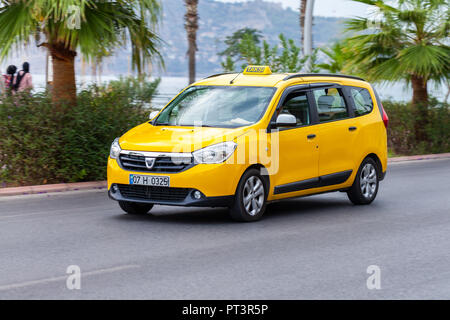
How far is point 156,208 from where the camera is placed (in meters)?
11.3

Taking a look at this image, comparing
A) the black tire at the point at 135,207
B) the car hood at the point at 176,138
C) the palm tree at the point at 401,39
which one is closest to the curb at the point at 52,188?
the black tire at the point at 135,207

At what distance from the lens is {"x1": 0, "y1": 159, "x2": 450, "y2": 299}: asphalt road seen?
670cm

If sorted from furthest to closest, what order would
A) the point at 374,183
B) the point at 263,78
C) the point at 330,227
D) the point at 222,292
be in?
the point at 374,183
the point at 263,78
the point at 330,227
the point at 222,292

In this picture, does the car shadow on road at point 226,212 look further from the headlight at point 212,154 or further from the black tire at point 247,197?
the headlight at point 212,154

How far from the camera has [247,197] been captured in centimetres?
982

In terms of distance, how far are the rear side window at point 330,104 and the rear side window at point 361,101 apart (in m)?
0.32

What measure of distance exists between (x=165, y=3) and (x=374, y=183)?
5374 millimetres

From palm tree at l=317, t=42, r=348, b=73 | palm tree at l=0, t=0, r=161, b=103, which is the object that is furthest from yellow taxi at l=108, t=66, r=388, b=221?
palm tree at l=317, t=42, r=348, b=73

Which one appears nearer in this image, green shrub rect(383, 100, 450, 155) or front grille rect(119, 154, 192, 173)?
front grille rect(119, 154, 192, 173)

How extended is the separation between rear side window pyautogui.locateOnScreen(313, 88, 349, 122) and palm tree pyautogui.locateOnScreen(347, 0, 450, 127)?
384 inches

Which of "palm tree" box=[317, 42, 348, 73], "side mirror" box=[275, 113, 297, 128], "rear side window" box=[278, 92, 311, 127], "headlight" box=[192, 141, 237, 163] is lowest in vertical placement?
"headlight" box=[192, 141, 237, 163]

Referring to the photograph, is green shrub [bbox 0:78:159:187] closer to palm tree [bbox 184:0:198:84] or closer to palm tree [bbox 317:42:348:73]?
palm tree [bbox 317:42:348:73]

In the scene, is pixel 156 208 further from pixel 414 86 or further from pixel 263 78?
pixel 414 86
